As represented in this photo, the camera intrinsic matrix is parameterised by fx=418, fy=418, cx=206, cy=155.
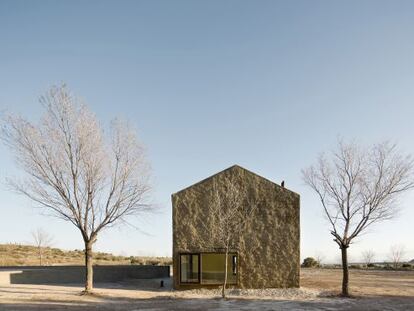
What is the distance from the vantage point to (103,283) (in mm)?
26141

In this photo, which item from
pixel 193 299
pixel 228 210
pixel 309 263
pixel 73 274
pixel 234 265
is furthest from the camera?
pixel 309 263

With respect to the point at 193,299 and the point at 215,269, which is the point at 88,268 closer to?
the point at 193,299

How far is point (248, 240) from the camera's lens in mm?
22578

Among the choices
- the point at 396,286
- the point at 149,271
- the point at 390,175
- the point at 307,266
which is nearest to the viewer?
the point at 390,175

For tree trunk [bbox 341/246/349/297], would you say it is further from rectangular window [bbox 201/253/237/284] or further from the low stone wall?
the low stone wall

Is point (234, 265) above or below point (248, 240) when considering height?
below

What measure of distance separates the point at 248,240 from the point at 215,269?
2.52m

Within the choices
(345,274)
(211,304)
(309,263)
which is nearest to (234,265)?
(211,304)

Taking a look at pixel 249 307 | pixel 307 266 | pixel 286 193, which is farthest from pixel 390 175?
pixel 307 266

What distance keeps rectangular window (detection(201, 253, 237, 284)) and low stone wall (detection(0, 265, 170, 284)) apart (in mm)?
7994

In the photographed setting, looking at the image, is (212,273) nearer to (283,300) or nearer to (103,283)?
(283,300)

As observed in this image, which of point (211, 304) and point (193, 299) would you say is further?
point (193, 299)

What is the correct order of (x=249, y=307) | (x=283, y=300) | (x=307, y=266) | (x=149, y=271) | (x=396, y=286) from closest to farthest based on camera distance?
(x=249, y=307) < (x=283, y=300) < (x=396, y=286) < (x=149, y=271) < (x=307, y=266)

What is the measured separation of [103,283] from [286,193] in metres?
12.7
